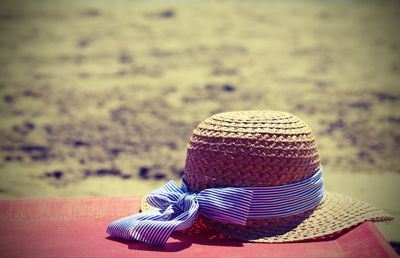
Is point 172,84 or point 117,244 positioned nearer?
point 117,244

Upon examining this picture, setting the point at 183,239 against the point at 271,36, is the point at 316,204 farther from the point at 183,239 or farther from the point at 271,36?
the point at 271,36

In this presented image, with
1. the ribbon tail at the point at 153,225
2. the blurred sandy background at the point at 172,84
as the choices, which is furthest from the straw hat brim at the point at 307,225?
the blurred sandy background at the point at 172,84

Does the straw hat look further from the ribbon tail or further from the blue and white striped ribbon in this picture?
the ribbon tail

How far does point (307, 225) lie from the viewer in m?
1.98

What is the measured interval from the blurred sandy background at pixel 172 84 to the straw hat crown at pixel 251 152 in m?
2.40

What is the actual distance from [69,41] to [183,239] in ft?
29.8

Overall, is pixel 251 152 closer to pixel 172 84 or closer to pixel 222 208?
pixel 222 208

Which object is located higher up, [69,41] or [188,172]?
[188,172]

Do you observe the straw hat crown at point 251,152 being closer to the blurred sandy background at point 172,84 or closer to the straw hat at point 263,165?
the straw hat at point 263,165

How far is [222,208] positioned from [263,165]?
0.73 ft

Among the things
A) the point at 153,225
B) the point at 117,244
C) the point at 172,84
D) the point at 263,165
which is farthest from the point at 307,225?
the point at 172,84

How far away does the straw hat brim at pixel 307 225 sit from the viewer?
6.31 ft

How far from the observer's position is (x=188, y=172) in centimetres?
212

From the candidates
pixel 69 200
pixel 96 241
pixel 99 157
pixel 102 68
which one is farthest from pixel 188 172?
pixel 102 68
